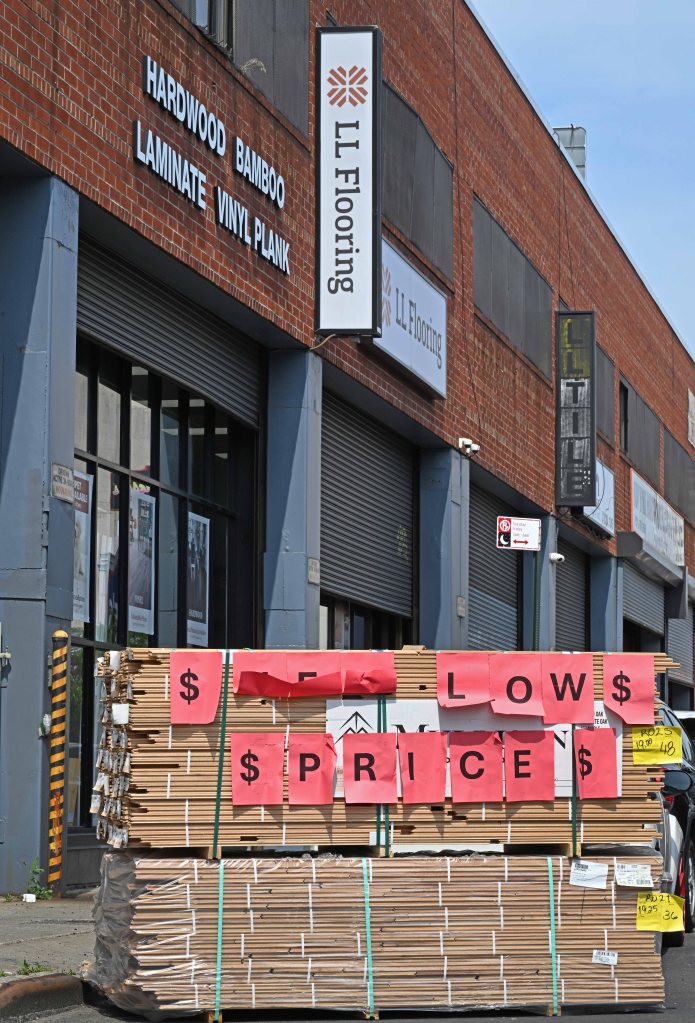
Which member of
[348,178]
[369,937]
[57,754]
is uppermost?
[348,178]

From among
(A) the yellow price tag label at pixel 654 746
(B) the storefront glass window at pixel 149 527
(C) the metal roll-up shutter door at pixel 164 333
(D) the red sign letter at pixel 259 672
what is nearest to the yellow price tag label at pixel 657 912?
(A) the yellow price tag label at pixel 654 746

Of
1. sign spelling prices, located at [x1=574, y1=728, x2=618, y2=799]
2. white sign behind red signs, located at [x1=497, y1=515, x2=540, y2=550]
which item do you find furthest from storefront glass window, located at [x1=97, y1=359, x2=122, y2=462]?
sign spelling prices, located at [x1=574, y1=728, x2=618, y2=799]

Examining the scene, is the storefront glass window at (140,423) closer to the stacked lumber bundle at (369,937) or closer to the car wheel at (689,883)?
the car wheel at (689,883)

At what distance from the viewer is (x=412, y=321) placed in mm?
23875

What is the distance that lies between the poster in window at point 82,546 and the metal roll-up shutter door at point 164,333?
1.32 meters

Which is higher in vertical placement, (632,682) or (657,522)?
(657,522)

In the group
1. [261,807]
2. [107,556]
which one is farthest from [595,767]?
[107,556]

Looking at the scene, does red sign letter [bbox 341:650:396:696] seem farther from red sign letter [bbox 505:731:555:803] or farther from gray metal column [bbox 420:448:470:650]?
gray metal column [bbox 420:448:470:650]

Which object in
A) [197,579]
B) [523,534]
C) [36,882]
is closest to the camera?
[36,882]

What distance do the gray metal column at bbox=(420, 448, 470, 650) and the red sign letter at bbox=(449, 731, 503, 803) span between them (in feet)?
53.5

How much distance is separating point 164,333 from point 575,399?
18.2 meters

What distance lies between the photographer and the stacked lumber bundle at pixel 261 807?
9.22 meters

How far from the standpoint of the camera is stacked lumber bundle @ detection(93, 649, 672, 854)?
30.2ft

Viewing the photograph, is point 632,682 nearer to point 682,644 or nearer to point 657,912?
point 657,912
